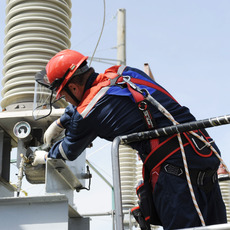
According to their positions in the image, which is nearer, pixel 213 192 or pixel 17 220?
pixel 213 192

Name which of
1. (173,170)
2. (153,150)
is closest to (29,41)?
(153,150)

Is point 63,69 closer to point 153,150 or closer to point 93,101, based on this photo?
point 93,101

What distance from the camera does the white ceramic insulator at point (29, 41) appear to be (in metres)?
5.54

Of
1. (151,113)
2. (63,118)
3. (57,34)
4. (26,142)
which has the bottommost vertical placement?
(151,113)

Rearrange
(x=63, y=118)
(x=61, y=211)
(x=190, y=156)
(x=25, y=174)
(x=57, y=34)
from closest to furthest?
(x=190, y=156), (x=63, y=118), (x=61, y=211), (x=25, y=174), (x=57, y=34)

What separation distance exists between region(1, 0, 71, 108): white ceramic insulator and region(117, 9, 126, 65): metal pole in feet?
17.4

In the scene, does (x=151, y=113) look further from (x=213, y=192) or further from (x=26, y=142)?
(x=26, y=142)

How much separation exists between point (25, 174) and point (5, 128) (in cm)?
56

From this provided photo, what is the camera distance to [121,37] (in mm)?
11680

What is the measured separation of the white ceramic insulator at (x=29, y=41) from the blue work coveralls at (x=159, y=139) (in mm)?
2044

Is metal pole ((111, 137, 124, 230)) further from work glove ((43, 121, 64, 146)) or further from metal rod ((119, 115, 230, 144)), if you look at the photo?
work glove ((43, 121, 64, 146))

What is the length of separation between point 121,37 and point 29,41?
6171 millimetres

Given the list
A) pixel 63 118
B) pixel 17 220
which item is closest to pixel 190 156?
pixel 63 118

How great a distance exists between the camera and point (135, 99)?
330 centimetres
